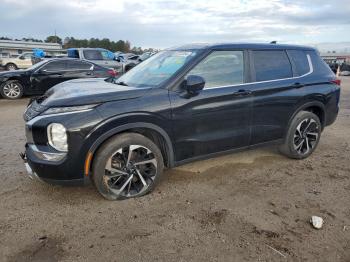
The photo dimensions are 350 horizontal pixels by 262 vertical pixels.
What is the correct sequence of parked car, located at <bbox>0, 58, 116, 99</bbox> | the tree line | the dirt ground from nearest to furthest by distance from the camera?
the dirt ground → parked car, located at <bbox>0, 58, 116, 99</bbox> → the tree line

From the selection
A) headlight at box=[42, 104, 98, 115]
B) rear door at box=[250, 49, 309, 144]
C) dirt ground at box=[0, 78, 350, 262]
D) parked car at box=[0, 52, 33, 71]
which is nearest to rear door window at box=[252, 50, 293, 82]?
rear door at box=[250, 49, 309, 144]

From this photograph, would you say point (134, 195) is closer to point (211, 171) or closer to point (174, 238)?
point (174, 238)

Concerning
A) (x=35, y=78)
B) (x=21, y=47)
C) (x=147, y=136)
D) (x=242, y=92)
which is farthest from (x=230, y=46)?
(x=21, y=47)

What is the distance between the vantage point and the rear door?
455 centimetres

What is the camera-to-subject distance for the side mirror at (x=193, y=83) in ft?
12.5

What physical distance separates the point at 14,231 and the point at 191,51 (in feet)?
9.42

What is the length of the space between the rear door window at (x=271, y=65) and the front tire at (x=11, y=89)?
9362 mm

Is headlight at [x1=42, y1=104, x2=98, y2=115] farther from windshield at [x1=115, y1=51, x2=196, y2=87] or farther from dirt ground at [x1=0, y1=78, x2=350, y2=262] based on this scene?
dirt ground at [x1=0, y1=78, x2=350, y2=262]

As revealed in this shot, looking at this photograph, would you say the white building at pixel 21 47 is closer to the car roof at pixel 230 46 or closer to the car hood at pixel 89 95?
the car roof at pixel 230 46

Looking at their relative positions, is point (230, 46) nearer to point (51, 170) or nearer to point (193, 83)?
point (193, 83)

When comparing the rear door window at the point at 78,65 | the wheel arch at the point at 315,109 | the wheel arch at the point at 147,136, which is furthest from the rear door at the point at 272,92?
the rear door window at the point at 78,65

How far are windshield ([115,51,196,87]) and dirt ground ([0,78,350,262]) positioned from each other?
1.31 meters

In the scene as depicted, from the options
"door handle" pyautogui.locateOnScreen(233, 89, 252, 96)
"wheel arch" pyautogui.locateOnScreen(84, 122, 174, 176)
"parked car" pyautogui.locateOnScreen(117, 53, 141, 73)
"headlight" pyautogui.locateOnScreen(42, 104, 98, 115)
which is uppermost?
"door handle" pyautogui.locateOnScreen(233, 89, 252, 96)

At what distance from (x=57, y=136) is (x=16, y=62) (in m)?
27.4
